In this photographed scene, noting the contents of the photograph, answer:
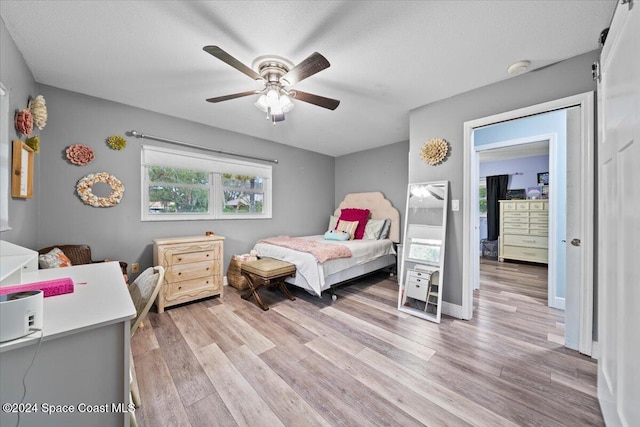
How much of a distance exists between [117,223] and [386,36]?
3.28 meters

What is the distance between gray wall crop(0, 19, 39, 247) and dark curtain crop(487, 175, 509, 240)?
7457 mm

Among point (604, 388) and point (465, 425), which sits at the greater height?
point (604, 388)

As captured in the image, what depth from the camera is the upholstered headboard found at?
4195 mm

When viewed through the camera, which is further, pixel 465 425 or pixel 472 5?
pixel 472 5

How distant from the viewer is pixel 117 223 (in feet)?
9.03

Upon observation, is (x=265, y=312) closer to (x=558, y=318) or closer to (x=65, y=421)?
(x=65, y=421)

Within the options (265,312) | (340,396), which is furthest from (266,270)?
(340,396)

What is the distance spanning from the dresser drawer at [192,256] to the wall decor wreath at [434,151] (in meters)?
2.79

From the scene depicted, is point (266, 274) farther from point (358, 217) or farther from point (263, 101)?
point (358, 217)

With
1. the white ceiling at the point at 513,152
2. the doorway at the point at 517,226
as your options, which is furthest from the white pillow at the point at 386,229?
the white ceiling at the point at 513,152

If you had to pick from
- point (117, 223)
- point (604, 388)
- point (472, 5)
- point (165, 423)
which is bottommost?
point (165, 423)

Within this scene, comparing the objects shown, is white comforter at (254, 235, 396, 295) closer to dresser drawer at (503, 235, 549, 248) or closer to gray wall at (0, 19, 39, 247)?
gray wall at (0, 19, 39, 247)

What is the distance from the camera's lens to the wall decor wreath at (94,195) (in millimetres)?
2533

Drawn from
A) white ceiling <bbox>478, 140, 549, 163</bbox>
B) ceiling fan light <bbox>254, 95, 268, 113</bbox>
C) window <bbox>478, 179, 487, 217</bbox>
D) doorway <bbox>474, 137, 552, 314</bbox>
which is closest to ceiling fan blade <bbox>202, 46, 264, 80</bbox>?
ceiling fan light <bbox>254, 95, 268, 113</bbox>
